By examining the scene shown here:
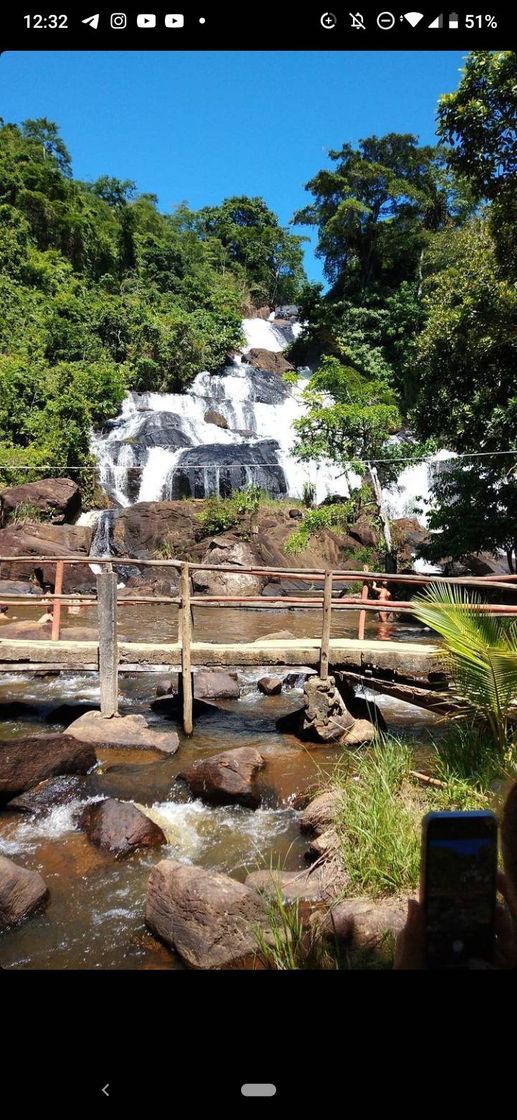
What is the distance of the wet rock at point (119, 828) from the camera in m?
4.24

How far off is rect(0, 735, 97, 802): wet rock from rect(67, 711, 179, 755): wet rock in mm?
495

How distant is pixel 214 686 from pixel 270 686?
2.54ft

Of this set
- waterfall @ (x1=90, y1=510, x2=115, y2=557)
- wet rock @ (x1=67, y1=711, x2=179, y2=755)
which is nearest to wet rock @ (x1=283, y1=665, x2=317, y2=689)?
wet rock @ (x1=67, y1=711, x2=179, y2=755)

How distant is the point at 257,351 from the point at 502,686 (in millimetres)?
30895

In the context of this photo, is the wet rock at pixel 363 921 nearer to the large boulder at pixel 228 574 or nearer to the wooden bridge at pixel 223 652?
the wooden bridge at pixel 223 652

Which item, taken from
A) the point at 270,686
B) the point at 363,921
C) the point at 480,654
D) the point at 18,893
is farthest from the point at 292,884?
the point at 270,686

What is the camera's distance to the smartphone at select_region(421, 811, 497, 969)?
938 mm

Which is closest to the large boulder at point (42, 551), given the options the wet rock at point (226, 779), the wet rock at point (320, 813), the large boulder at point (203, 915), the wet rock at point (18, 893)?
the wet rock at point (226, 779)

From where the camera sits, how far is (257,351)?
32375 mm

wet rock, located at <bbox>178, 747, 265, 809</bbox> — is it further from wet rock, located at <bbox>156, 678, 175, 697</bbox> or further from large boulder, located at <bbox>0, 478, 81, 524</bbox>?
large boulder, located at <bbox>0, 478, 81, 524</bbox>

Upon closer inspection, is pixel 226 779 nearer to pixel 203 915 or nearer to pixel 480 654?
pixel 203 915

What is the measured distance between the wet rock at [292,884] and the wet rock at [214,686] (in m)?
4.27
